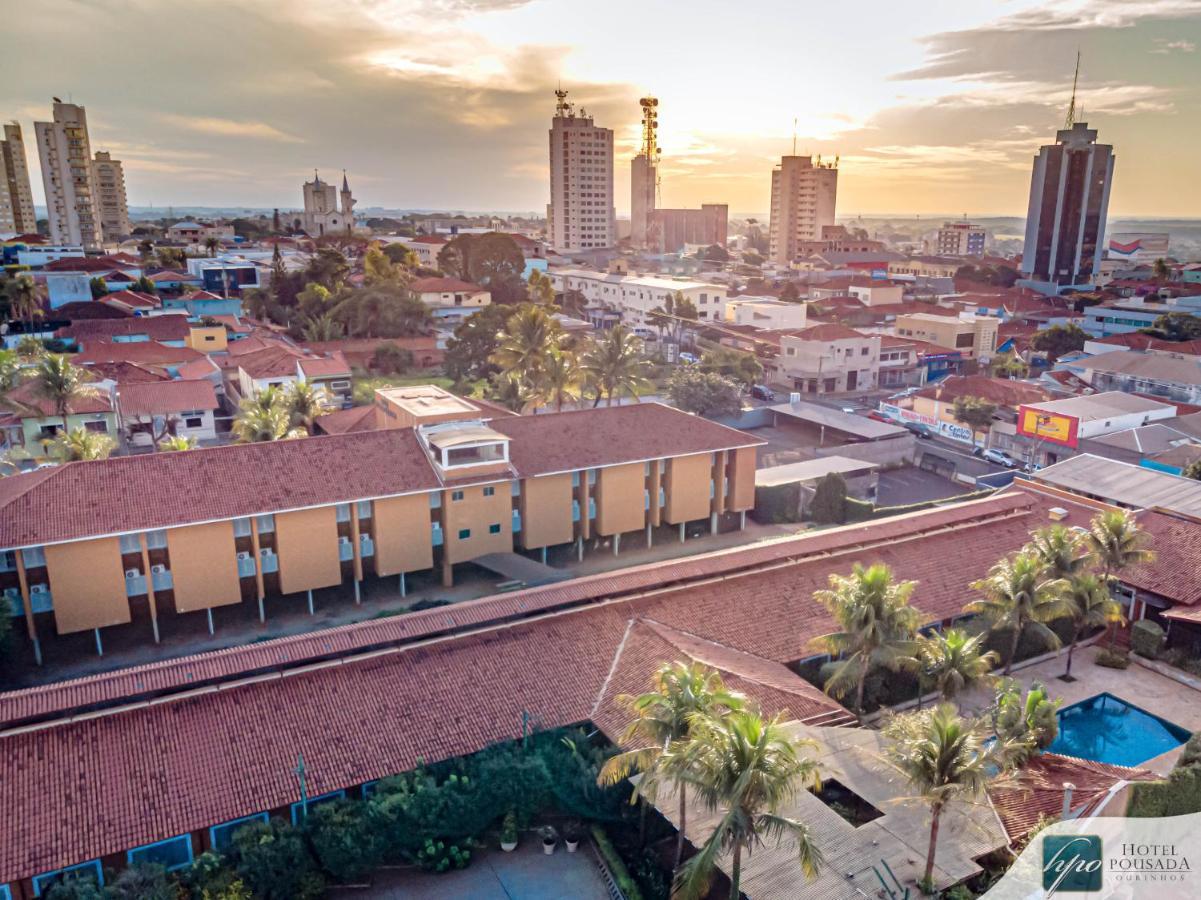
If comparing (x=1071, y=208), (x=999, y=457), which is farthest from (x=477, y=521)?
(x=1071, y=208)

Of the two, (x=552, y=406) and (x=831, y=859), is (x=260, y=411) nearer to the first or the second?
(x=552, y=406)

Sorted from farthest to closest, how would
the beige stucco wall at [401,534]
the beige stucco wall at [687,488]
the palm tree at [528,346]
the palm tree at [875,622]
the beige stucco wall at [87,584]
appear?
the palm tree at [528,346] → the beige stucco wall at [687,488] → the beige stucco wall at [401,534] → the beige stucco wall at [87,584] → the palm tree at [875,622]

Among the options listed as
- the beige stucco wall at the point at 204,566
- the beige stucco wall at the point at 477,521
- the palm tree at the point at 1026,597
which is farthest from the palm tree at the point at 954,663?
the beige stucco wall at the point at 204,566

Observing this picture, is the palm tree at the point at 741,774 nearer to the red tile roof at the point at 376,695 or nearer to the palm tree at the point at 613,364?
the red tile roof at the point at 376,695

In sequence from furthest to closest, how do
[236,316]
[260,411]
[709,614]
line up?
[236,316], [260,411], [709,614]

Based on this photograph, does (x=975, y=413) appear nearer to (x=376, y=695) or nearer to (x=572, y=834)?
(x=572, y=834)

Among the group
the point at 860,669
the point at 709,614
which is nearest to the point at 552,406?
the point at 709,614

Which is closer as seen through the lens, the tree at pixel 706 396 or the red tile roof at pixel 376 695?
the red tile roof at pixel 376 695
